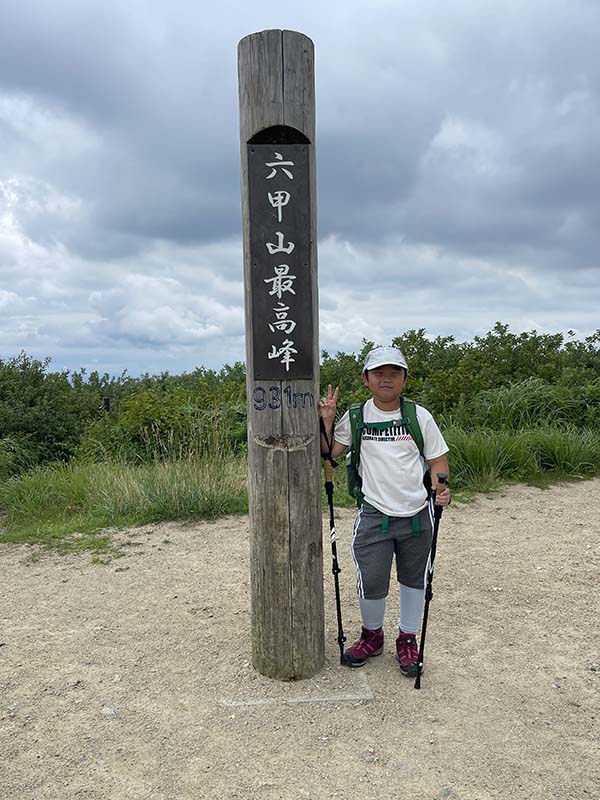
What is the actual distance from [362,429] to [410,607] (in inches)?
38.0

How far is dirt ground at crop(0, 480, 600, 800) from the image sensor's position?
2.82 m

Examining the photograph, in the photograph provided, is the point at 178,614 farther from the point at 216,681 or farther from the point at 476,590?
the point at 476,590

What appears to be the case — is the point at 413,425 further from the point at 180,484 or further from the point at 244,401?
the point at 244,401

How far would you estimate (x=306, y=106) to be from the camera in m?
3.35

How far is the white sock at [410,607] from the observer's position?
11.9ft

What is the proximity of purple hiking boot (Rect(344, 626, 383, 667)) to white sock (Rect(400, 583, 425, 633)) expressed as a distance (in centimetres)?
15

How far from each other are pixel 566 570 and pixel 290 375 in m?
3.17

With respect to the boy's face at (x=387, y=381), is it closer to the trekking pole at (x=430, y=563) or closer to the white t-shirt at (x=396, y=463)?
the white t-shirt at (x=396, y=463)

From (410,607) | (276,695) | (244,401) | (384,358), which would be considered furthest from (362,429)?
(244,401)

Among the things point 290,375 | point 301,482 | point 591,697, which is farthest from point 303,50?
point 591,697

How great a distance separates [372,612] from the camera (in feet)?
12.1

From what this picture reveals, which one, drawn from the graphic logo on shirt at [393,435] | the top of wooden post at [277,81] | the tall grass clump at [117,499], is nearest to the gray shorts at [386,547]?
the graphic logo on shirt at [393,435]

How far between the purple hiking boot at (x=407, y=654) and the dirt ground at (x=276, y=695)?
2.5 inches

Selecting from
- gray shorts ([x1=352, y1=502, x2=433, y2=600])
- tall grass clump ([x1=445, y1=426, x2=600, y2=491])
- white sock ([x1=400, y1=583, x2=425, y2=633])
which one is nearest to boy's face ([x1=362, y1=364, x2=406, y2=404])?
gray shorts ([x1=352, y1=502, x2=433, y2=600])
